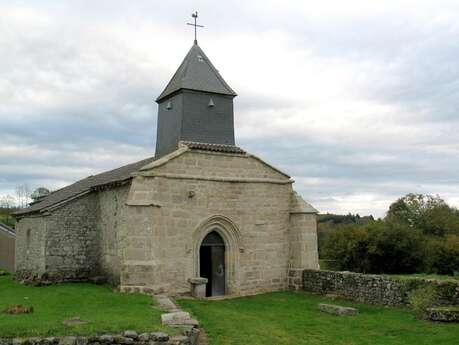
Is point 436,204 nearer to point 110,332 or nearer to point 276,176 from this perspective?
point 276,176

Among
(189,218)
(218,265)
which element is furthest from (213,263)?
(189,218)

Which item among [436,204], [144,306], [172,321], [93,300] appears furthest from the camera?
[436,204]

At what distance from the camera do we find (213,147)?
1892 cm

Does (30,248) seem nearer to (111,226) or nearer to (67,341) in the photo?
(111,226)

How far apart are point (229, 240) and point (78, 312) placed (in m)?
7.59

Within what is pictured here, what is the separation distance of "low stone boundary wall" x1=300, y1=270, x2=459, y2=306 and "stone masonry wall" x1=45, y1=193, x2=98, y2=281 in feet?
28.0

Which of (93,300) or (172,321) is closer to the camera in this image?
(172,321)

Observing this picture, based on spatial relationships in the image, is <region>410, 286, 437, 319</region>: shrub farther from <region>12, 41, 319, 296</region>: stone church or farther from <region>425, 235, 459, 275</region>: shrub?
<region>425, 235, 459, 275</region>: shrub

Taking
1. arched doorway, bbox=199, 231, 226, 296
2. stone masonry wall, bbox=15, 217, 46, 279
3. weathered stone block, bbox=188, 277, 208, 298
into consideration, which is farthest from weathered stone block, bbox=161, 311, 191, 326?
stone masonry wall, bbox=15, 217, 46, 279

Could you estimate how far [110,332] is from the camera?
9.55m

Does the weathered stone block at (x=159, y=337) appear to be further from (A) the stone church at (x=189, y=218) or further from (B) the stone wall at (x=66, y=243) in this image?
(B) the stone wall at (x=66, y=243)

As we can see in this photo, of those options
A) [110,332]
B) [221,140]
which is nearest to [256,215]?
[221,140]

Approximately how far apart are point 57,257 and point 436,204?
117 ft

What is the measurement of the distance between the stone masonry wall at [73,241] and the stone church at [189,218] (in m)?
0.04
